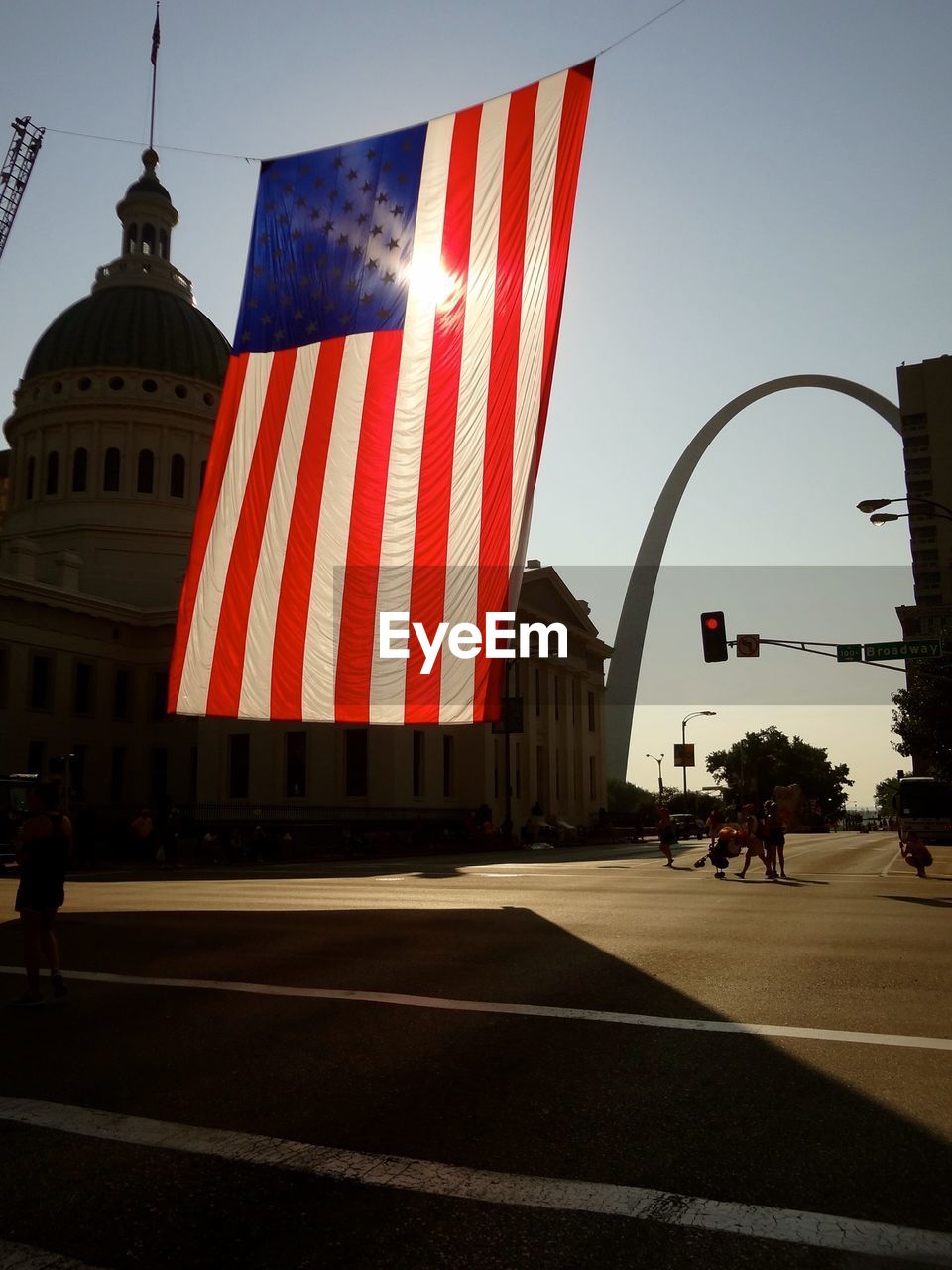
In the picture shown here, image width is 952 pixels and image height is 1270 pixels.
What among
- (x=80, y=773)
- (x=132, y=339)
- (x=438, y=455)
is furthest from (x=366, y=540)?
(x=132, y=339)

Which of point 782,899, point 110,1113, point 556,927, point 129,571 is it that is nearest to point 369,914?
point 556,927

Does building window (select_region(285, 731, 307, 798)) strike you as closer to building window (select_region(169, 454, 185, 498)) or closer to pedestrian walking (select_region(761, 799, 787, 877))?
building window (select_region(169, 454, 185, 498))

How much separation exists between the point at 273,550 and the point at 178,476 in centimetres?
6374

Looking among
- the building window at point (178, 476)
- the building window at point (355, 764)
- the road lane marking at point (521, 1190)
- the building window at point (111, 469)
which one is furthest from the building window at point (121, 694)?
the road lane marking at point (521, 1190)

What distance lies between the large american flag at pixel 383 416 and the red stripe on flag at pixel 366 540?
33 millimetres

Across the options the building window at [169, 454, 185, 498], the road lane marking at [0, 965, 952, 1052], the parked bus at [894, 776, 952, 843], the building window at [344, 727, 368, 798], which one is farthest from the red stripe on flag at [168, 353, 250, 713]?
the building window at [169, 454, 185, 498]

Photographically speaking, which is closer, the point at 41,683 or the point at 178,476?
the point at 41,683

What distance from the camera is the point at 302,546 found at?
17.5m

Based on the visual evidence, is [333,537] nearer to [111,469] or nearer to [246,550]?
[246,550]

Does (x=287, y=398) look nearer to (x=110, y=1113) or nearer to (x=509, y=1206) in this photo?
(x=110, y=1113)

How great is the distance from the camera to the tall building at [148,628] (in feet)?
197

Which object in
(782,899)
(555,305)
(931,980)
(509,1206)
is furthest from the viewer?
(782,899)

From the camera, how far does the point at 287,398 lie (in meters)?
18.1

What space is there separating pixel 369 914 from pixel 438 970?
579 cm
